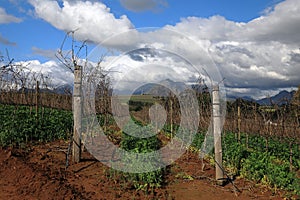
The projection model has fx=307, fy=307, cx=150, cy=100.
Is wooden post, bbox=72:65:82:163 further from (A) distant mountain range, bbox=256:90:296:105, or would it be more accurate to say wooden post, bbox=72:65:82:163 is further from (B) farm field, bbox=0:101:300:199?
(A) distant mountain range, bbox=256:90:296:105

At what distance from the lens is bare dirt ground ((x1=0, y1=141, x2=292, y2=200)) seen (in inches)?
192

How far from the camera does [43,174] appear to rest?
5.37 meters

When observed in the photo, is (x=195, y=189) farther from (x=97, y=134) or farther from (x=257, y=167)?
(x=97, y=134)

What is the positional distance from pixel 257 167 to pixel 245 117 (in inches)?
493

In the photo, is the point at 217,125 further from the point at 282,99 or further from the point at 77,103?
the point at 282,99

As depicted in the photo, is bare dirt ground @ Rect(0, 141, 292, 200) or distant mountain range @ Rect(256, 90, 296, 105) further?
distant mountain range @ Rect(256, 90, 296, 105)

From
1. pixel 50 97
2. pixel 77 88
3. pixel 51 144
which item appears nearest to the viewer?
pixel 77 88

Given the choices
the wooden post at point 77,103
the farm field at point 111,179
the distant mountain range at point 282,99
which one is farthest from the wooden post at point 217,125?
the distant mountain range at point 282,99

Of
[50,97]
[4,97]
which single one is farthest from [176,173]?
[50,97]

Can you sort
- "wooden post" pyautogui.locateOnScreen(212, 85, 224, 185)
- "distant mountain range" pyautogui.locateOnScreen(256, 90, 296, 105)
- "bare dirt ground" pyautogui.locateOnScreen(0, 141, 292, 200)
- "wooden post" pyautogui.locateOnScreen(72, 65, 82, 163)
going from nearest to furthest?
"bare dirt ground" pyautogui.locateOnScreen(0, 141, 292, 200) → "wooden post" pyautogui.locateOnScreen(212, 85, 224, 185) → "wooden post" pyautogui.locateOnScreen(72, 65, 82, 163) → "distant mountain range" pyautogui.locateOnScreen(256, 90, 296, 105)

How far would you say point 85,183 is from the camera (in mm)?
5383

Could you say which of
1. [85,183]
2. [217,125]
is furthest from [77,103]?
[217,125]

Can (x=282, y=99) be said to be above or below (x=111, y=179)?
above

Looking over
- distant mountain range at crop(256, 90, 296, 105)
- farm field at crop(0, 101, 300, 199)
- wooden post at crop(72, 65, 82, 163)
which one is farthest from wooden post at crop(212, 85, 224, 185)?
distant mountain range at crop(256, 90, 296, 105)
